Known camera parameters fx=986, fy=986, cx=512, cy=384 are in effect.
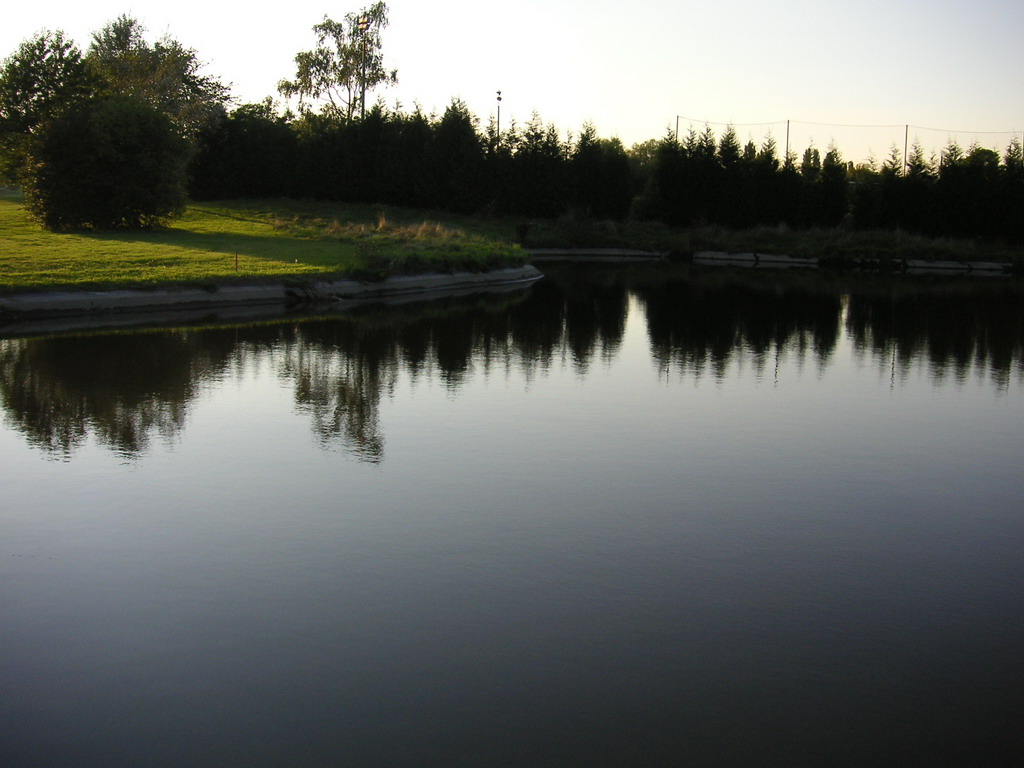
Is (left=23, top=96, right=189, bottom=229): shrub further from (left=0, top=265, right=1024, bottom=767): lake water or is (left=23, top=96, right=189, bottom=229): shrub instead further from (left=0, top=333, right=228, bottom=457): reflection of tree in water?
(left=0, top=265, right=1024, bottom=767): lake water

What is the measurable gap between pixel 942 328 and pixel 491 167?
42.2 m

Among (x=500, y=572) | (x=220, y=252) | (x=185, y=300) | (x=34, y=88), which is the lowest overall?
(x=500, y=572)

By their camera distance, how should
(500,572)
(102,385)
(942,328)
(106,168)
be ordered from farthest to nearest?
(106,168), (942,328), (102,385), (500,572)

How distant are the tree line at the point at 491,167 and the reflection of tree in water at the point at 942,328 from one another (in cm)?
2023

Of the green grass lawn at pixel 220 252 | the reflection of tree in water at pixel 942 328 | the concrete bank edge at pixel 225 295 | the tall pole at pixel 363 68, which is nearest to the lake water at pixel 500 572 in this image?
the reflection of tree in water at pixel 942 328

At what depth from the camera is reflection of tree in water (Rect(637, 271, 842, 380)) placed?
17453 mm

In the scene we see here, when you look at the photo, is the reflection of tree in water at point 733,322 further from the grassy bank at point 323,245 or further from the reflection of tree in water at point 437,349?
the grassy bank at point 323,245

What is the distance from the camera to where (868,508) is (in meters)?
8.07

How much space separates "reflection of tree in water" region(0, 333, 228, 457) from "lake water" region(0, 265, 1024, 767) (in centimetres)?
7

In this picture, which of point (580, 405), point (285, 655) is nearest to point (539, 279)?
point (580, 405)

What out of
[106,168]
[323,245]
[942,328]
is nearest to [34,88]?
[106,168]

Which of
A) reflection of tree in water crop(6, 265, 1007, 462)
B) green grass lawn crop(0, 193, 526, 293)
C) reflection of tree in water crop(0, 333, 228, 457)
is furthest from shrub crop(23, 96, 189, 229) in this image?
reflection of tree in water crop(0, 333, 228, 457)

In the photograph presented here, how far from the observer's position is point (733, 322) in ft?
75.4

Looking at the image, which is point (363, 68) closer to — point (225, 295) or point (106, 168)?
point (106, 168)
